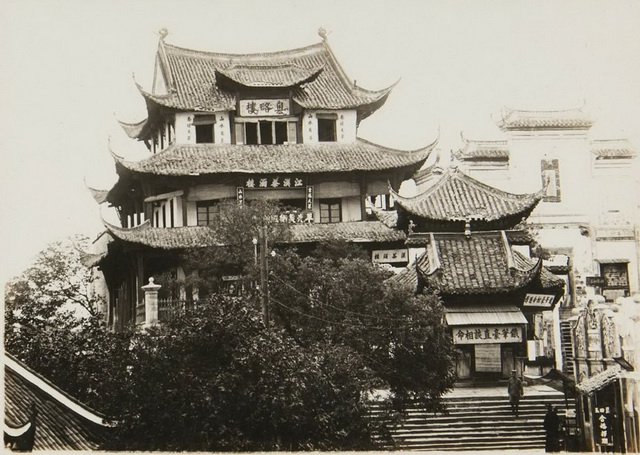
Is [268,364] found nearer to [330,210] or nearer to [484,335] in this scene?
[484,335]

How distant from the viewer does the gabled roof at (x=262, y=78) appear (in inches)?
1161

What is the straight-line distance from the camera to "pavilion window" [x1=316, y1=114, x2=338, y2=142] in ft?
99.3

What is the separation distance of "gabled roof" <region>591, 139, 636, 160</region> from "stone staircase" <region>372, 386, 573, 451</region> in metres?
12.0

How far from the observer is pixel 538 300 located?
820 inches

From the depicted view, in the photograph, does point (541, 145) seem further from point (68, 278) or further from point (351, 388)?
point (351, 388)

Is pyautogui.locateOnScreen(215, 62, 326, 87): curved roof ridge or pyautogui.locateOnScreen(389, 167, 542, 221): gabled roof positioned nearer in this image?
pyautogui.locateOnScreen(389, 167, 542, 221): gabled roof

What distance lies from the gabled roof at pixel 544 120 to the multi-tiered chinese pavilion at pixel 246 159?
8.29 ft

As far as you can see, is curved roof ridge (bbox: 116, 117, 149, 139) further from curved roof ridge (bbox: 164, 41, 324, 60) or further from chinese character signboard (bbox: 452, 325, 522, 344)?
chinese character signboard (bbox: 452, 325, 522, 344)

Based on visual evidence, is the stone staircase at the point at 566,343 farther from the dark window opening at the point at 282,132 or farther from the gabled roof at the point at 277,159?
the dark window opening at the point at 282,132

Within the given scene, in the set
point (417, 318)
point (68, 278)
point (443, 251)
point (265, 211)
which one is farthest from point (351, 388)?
point (68, 278)

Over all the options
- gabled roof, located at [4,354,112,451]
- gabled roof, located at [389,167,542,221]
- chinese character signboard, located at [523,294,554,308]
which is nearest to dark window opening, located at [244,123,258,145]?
gabled roof, located at [389,167,542,221]

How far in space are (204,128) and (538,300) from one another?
1262cm

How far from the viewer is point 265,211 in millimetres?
23641

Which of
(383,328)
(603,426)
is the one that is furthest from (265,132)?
(603,426)
